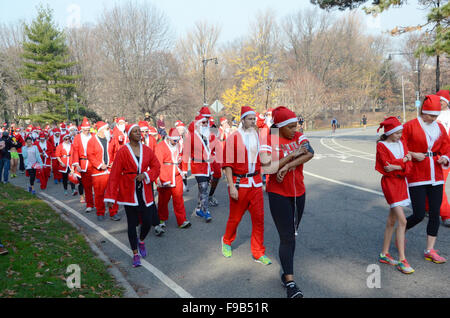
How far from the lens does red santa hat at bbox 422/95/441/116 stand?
507 cm

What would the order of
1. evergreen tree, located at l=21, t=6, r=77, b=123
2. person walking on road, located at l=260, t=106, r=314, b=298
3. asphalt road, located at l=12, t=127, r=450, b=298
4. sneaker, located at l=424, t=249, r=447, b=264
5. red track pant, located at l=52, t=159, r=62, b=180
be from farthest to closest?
evergreen tree, located at l=21, t=6, r=77, b=123
red track pant, located at l=52, t=159, r=62, b=180
sneaker, located at l=424, t=249, r=447, b=264
asphalt road, located at l=12, t=127, r=450, b=298
person walking on road, located at l=260, t=106, r=314, b=298

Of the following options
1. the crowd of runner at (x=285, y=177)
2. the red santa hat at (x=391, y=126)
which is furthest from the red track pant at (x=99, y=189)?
the red santa hat at (x=391, y=126)

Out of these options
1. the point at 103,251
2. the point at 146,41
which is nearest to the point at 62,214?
the point at 103,251

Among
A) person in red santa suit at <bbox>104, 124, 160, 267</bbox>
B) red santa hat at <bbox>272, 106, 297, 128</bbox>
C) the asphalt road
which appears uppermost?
red santa hat at <bbox>272, 106, 297, 128</bbox>

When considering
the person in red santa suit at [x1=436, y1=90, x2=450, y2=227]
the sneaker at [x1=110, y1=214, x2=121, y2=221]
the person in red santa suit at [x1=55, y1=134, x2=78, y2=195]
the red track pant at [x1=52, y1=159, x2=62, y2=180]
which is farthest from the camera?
the red track pant at [x1=52, y1=159, x2=62, y2=180]

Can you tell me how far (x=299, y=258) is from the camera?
5289mm

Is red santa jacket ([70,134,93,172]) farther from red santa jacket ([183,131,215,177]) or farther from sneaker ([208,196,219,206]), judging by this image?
sneaker ([208,196,219,206])

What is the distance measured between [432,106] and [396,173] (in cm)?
114

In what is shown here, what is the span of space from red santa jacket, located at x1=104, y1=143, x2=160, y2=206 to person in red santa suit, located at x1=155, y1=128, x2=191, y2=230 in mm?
1612

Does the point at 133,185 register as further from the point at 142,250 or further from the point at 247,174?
the point at 247,174

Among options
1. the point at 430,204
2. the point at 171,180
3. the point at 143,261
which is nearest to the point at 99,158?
the point at 171,180

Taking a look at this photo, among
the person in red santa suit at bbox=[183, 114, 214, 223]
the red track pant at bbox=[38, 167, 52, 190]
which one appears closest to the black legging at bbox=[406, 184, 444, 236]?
the person in red santa suit at bbox=[183, 114, 214, 223]

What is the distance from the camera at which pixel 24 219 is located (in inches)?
303

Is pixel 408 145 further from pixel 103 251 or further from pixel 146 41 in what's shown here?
pixel 146 41
